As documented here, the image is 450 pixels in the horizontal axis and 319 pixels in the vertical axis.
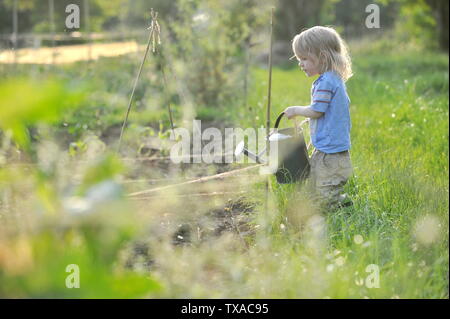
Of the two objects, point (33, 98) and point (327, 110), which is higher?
point (33, 98)

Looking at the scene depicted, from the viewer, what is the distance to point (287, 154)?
2.86 metres

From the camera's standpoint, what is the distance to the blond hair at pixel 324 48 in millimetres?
2865

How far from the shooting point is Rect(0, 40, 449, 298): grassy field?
102cm

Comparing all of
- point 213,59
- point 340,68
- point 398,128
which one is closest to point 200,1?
point 213,59

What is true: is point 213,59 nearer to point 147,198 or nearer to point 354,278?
point 147,198

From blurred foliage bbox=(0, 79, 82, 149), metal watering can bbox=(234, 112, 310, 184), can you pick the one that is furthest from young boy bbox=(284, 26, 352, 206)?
blurred foliage bbox=(0, 79, 82, 149)

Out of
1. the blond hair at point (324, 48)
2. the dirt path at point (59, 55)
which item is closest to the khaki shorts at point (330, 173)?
the blond hair at point (324, 48)

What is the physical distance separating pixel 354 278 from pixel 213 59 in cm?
502

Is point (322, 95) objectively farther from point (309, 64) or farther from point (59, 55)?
point (59, 55)

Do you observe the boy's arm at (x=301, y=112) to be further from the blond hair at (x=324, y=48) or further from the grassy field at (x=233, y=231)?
the grassy field at (x=233, y=231)

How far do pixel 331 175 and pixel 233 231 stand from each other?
64 centimetres

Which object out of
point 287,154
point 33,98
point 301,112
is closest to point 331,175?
point 287,154

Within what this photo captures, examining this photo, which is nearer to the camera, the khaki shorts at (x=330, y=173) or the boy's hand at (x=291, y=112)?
the boy's hand at (x=291, y=112)

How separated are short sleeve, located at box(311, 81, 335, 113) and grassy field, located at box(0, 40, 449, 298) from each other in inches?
18.8
